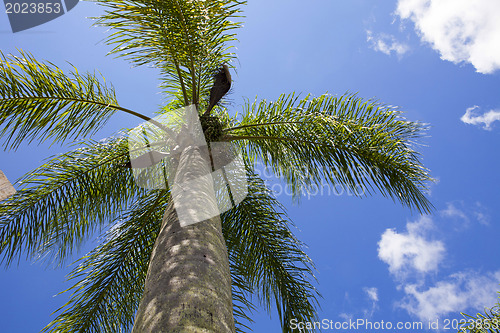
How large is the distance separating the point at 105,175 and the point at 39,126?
1086mm

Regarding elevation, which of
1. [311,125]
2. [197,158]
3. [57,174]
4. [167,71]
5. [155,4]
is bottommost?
[197,158]

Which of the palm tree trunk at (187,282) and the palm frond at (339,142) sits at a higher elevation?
the palm frond at (339,142)

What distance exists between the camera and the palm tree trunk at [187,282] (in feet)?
5.82

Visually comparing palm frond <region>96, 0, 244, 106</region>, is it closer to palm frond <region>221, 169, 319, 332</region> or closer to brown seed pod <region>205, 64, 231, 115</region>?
brown seed pod <region>205, 64, 231, 115</region>

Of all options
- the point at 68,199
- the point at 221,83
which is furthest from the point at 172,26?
the point at 68,199

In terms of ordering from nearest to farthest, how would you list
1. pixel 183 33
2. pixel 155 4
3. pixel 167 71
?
pixel 155 4
pixel 183 33
pixel 167 71

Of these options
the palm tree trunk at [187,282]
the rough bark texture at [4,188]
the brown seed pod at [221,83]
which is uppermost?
the brown seed pod at [221,83]

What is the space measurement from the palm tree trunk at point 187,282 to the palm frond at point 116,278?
2.60 m

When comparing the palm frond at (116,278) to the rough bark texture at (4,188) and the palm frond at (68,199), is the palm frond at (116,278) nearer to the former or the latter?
the palm frond at (68,199)

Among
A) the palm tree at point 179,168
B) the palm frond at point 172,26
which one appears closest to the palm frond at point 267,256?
the palm tree at point 179,168

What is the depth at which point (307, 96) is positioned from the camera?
5168 mm

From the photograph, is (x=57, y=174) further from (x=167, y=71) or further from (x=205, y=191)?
(x=205, y=191)

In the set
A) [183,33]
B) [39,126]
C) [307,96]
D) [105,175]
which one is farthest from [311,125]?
[39,126]

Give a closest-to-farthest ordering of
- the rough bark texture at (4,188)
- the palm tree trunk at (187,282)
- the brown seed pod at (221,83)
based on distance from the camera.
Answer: the palm tree trunk at (187,282) < the rough bark texture at (4,188) < the brown seed pod at (221,83)
